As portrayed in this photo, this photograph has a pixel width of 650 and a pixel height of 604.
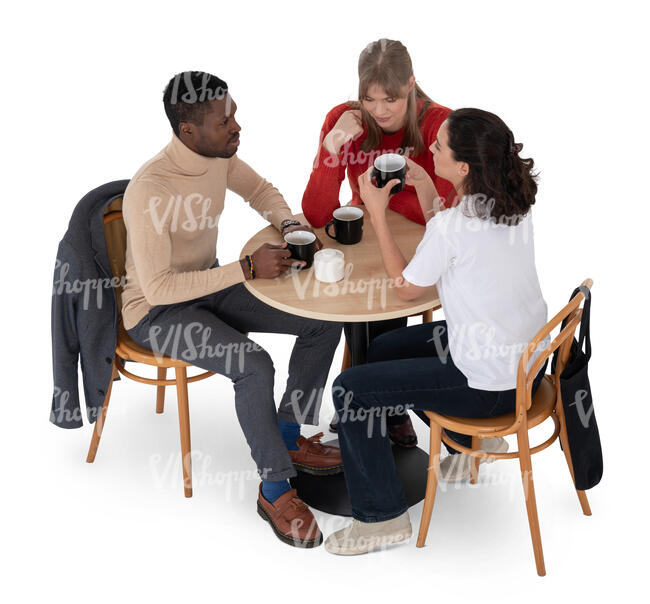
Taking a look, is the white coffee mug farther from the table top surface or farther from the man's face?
Answer: the man's face

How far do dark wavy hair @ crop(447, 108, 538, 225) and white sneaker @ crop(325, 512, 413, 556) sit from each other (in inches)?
44.7

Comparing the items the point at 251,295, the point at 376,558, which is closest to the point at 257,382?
the point at 251,295

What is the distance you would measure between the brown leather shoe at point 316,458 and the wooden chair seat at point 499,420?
0.67 m

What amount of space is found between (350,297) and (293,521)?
83 centimetres

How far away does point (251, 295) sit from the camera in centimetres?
385

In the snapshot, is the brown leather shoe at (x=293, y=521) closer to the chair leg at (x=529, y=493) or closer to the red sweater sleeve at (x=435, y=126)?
the chair leg at (x=529, y=493)

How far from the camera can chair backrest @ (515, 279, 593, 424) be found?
3139 mm

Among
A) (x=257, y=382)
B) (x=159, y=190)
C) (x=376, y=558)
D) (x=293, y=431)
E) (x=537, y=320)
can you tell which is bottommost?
(x=376, y=558)

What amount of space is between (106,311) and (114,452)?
0.68 meters

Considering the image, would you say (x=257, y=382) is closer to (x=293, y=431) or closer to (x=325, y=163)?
(x=293, y=431)

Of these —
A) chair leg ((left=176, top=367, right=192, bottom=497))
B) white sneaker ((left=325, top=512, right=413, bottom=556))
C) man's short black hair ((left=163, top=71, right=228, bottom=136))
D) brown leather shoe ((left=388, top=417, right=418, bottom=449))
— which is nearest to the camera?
man's short black hair ((left=163, top=71, right=228, bottom=136))

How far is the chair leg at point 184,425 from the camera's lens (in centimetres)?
379

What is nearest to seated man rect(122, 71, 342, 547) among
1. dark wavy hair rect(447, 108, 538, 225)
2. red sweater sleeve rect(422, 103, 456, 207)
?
red sweater sleeve rect(422, 103, 456, 207)

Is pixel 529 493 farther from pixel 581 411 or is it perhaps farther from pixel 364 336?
pixel 364 336
